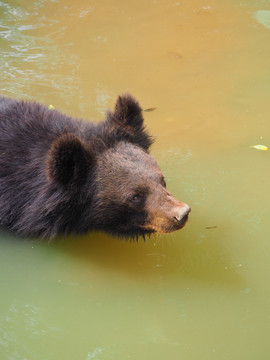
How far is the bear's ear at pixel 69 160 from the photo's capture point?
13.9 feet

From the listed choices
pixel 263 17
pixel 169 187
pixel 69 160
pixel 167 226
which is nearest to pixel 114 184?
pixel 69 160

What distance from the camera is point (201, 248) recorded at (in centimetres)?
498

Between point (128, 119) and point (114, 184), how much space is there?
31.4 inches

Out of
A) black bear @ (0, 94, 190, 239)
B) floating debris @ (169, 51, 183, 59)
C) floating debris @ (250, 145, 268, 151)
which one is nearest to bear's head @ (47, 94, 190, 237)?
black bear @ (0, 94, 190, 239)

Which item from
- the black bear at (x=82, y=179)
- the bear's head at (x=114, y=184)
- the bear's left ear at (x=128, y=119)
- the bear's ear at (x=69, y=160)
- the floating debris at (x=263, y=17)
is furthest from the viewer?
the floating debris at (x=263, y=17)

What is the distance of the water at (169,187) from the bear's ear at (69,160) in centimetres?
91

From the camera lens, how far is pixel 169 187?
5.75 m

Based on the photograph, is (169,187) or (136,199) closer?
(136,199)

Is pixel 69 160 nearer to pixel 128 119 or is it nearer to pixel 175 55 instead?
pixel 128 119

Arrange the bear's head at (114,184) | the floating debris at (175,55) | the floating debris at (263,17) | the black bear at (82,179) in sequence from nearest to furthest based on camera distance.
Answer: the bear's head at (114,184) < the black bear at (82,179) < the floating debris at (175,55) < the floating debris at (263,17)

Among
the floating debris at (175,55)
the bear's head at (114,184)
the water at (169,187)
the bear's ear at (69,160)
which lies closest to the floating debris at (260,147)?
the water at (169,187)

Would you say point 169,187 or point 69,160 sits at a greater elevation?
point 69,160

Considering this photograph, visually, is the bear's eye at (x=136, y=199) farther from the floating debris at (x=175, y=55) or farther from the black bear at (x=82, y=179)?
the floating debris at (x=175, y=55)

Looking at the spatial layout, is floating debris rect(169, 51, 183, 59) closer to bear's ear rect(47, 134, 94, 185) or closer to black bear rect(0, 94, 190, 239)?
black bear rect(0, 94, 190, 239)
